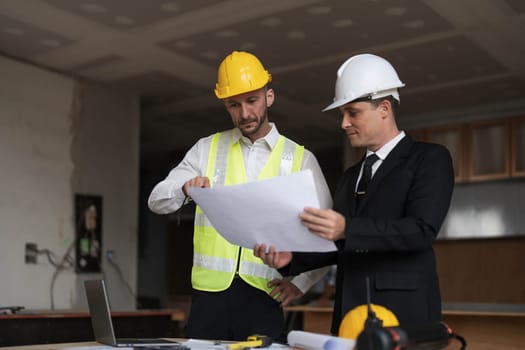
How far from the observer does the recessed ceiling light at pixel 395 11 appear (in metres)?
4.63

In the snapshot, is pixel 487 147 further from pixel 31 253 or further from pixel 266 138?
pixel 266 138

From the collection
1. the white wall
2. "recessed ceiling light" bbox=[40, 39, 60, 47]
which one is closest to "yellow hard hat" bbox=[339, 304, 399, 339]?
"recessed ceiling light" bbox=[40, 39, 60, 47]

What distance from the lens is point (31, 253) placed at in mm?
5715

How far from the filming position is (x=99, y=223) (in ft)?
20.6

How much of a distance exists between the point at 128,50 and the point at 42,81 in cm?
96

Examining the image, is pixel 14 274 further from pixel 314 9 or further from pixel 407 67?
pixel 407 67

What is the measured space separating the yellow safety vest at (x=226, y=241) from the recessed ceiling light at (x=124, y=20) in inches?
103

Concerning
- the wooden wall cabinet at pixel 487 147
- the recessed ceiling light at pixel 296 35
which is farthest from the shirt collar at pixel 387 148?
the wooden wall cabinet at pixel 487 147

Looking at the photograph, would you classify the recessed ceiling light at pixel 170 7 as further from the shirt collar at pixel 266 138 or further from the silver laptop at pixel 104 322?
the silver laptop at pixel 104 322

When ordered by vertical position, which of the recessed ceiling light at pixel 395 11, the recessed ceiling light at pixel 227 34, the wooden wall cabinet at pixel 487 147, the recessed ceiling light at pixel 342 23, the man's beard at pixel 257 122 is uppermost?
the recessed ceiling light at pixel 395 11

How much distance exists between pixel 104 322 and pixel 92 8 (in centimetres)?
333

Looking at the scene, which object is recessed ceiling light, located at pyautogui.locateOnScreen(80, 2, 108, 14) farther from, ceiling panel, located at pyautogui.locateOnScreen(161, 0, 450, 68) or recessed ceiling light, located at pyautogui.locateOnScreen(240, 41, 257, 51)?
recessed ceiling light, located at pyautogui.locateOnScreen(240, 41, 257, 51)

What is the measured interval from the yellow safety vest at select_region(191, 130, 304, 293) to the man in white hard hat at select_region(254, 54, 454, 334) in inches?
14.3

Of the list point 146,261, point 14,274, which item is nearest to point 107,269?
point 14,274
